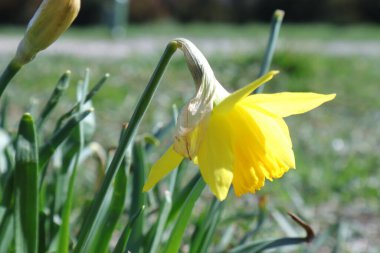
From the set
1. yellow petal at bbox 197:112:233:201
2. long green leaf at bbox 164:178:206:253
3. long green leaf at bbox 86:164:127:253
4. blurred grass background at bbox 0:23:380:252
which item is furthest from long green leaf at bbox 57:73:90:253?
yellow petal at bbox 197:112:233:201

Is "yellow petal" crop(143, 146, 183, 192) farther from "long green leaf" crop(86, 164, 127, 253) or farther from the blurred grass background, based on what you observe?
the blurred grass background

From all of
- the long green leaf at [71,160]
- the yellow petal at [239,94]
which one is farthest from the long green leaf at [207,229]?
the yellow petal at [239,94]

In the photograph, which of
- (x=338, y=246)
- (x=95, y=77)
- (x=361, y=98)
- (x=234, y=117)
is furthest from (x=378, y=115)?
(x=234, y=117)

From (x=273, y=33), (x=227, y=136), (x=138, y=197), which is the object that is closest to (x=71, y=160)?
(x=138, y=197)

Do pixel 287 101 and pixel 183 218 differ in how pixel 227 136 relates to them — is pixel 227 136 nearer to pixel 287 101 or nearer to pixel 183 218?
pixel 287 101

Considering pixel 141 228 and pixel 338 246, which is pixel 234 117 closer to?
pixel 141 228

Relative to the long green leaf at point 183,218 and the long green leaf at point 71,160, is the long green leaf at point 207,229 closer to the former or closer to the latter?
the long green leaf at point 183,218
